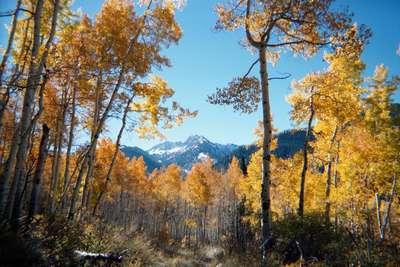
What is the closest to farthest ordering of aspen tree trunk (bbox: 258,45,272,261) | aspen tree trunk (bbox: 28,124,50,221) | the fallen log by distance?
the fallen log, aspen tree trunk (bbox: 258,45,272,261), aspen tree trunk (bbox: 28,124,50,221)

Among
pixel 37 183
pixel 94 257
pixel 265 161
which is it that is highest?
pixel 265 161

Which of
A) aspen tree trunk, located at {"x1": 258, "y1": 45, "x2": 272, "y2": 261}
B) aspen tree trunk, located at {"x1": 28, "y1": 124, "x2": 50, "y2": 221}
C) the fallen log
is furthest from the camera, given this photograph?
aspen tree trunk, located at {"x1": 28, "y1": 124, "x2": 50, "y2": 221}

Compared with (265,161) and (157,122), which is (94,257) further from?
(157,122)

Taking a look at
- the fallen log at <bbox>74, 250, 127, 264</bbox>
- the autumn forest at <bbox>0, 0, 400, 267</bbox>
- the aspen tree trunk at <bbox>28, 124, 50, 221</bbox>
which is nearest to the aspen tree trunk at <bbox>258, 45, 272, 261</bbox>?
the autumn forest at <bbox>0, 0, 400, 267</bbox>

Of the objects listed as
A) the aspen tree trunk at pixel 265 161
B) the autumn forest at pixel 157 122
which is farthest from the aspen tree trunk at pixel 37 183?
the aspen tree trunk at pixel 265 161

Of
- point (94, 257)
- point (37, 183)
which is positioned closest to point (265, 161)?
point (94, 257)

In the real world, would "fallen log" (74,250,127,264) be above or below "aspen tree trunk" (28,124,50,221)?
below

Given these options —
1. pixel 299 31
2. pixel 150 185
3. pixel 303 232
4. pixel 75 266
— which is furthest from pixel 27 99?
pixel 150 185

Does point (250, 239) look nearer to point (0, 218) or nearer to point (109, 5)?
point (0, 218)

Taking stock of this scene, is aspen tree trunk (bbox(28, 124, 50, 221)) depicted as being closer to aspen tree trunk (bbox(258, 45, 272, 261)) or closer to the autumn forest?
the autumn forest

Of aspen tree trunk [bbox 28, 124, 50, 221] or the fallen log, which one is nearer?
the fallen log

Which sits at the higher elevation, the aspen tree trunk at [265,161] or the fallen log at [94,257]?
the aspen tree trunk at [265,161]

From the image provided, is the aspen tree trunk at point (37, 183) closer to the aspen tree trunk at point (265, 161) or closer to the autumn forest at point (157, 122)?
the autumn forest at point (157, 122)

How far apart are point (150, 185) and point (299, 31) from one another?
3116 cm
